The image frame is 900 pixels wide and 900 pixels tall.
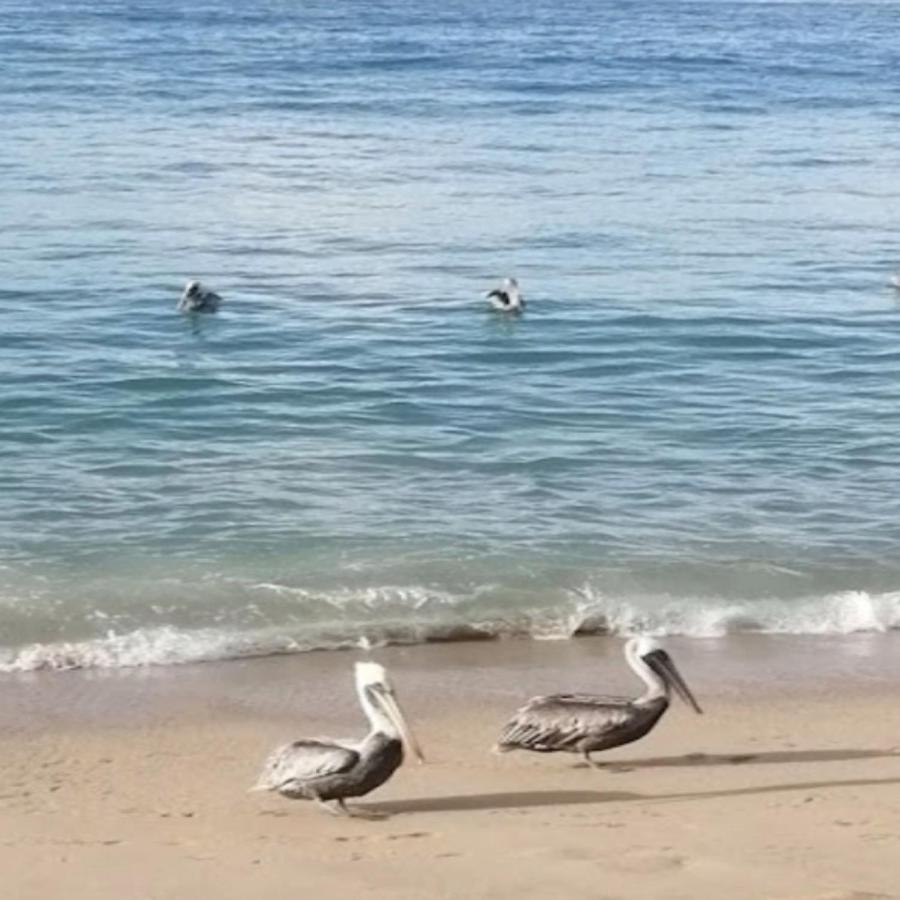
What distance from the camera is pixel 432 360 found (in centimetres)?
2141

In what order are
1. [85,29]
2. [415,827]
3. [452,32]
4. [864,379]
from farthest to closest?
[452,32]
[85,29]
[864,379]
[415,827]

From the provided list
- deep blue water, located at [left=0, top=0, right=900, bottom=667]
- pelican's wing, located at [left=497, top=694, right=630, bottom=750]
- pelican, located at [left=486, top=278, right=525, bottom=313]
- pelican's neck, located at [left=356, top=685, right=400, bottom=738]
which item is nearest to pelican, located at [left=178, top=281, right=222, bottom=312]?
deep blue water, located at [left=0, top=0, right=900, bottom=667]

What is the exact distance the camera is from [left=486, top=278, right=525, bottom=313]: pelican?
23047mm

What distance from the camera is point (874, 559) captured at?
14.7 metres

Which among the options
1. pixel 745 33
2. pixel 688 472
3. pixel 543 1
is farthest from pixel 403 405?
pixel 543 1

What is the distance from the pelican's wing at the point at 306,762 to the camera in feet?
30.6

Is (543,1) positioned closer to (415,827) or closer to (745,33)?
(745,33)

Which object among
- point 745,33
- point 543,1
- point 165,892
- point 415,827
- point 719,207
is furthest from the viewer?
point 543,1

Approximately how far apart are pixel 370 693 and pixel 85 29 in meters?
42.9

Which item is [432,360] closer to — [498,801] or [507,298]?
[507,298]

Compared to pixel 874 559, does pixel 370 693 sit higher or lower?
higher

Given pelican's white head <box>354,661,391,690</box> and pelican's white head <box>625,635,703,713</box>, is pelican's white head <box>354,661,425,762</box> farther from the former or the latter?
pelican's white head <box>625,635,703,713</box>

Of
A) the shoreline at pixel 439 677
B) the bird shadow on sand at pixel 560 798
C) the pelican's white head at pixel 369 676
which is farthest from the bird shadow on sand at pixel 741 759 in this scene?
the pelican's white head at pixel 369 676

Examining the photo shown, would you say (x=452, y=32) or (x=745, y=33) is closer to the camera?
(x=452, y=32)
